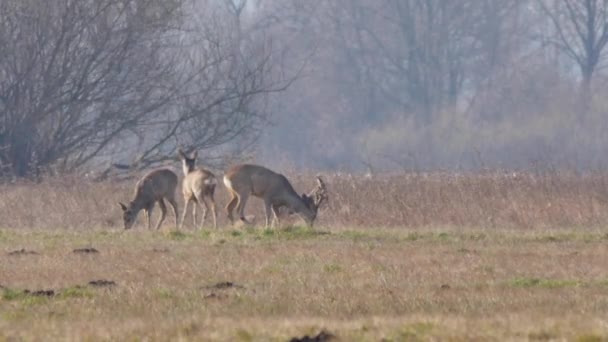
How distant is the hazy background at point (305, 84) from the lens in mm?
34969

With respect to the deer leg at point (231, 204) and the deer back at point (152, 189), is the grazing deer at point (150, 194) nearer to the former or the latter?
the deer back at point (152, 189)

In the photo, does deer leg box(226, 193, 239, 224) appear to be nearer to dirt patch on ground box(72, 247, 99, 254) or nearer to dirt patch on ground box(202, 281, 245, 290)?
dirt patch on ground box(72, 247, 99, 254)

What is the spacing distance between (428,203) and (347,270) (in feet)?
33.0

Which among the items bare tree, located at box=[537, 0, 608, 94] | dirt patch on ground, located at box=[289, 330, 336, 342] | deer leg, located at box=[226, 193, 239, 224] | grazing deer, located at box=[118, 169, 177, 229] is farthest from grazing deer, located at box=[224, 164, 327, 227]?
bare tree, located at box=[537, 0, 608, 94]

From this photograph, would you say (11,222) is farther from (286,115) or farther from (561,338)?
(286,115)

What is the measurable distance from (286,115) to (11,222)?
50.7 metres

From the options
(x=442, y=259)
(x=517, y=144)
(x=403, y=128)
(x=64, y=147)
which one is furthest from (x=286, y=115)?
(x=442, y=259)

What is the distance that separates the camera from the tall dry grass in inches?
968

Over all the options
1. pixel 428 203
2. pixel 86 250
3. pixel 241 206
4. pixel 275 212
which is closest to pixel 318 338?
pixel 86 250

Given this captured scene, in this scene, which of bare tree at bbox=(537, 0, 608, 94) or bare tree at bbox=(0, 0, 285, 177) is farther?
bare tree at bbox=(537, 0, 608, 94)

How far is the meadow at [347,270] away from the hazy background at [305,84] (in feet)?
7.94

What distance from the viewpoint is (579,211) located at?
2438 cm

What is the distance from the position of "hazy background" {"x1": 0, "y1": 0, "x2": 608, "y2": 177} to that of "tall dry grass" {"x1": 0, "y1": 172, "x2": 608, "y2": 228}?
3.54 ft

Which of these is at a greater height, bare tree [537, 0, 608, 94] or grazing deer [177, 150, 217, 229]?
bare tree [537, 0, 608, 94]
